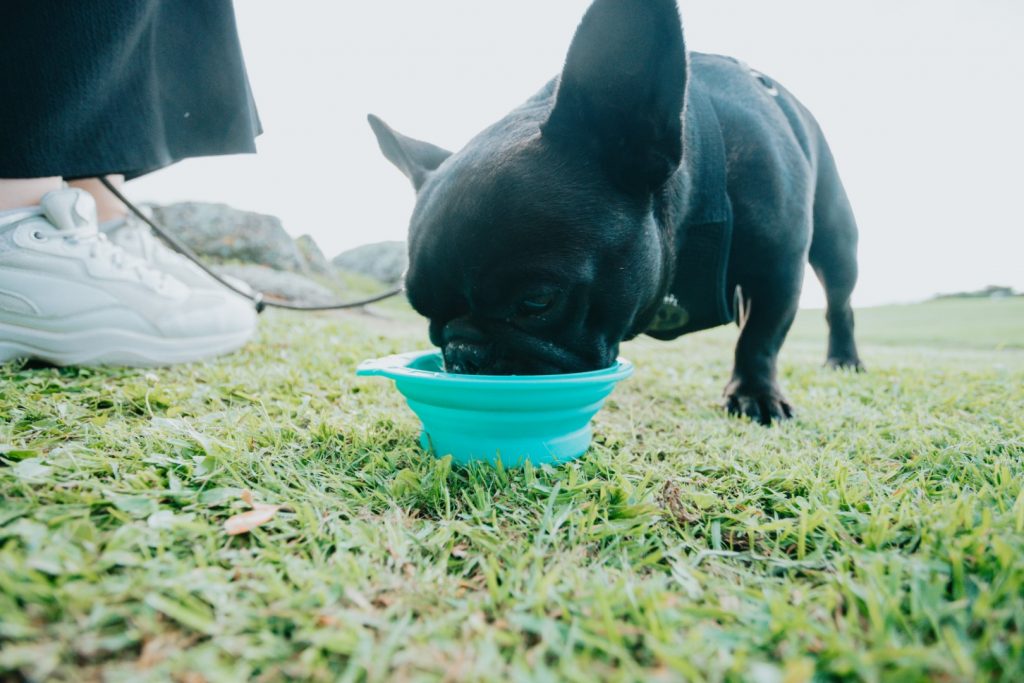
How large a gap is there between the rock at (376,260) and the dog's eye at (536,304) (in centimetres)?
980

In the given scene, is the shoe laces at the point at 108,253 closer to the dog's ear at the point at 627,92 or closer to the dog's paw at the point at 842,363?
the dog's ear at the point at 627,92

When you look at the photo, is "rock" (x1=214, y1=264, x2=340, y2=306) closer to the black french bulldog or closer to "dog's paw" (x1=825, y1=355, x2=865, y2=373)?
"dog's paw" (x1=825, y1=355, x2=865, y2=373)

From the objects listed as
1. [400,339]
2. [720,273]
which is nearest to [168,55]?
[400,339]

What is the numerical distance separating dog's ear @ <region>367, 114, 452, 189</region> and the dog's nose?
2.56 feet

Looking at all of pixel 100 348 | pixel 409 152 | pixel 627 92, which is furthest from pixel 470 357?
pixel 100 348

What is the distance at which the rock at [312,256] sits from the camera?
9.76 metres

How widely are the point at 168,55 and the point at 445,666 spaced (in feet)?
8.35

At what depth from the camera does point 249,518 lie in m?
0.90

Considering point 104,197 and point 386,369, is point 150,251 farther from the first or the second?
point 386,369

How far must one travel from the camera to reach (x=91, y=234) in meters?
1.99

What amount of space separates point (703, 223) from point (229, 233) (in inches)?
337

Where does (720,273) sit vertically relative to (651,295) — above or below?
above

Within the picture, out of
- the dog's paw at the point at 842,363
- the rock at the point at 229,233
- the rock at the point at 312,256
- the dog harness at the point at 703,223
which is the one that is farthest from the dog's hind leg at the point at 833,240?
the rock at the point at 312,256

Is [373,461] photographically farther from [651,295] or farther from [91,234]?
[91,234]
